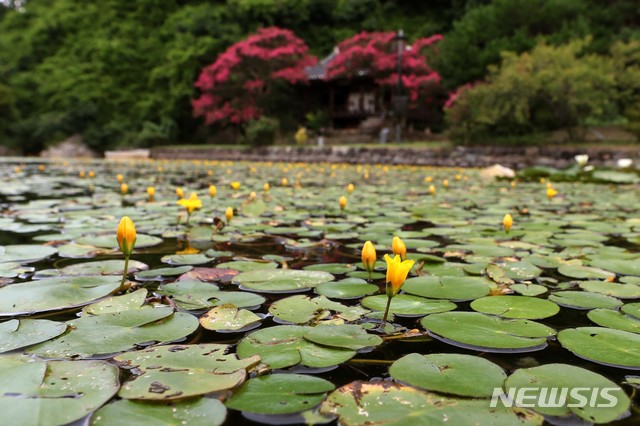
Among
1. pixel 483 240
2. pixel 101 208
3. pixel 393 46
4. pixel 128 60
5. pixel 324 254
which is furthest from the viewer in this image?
pixel 128 60

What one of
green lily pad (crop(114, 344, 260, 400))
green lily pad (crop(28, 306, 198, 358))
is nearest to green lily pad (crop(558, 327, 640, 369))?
green lily pad (crop(114, 344, 260, 400))

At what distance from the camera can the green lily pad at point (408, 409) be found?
55 cm

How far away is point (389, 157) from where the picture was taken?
32.6ft

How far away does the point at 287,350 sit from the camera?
757 mm

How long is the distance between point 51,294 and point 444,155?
910 centimetres

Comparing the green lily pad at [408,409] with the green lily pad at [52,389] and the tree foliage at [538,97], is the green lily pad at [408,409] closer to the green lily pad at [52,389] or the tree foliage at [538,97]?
the green lily pad at [52,389]

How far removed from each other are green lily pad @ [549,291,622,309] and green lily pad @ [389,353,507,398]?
0.48 m

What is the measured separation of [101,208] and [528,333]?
102 inches

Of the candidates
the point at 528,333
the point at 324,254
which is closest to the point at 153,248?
the point at 324,254

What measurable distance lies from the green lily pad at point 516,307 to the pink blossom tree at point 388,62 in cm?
1326

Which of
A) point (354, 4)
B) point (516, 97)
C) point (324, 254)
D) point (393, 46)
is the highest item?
point (354, 4)

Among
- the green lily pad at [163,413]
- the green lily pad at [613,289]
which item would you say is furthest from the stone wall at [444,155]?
the green lily pad at [163,413]

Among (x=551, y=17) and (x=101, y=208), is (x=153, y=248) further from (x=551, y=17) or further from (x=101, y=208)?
(x=551, y=17)

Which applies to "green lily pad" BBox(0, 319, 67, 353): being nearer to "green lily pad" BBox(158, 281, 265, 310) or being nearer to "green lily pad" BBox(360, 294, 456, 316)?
"green lily pad" BBox(158, 281, 265, 310)
